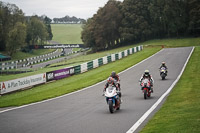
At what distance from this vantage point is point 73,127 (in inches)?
444

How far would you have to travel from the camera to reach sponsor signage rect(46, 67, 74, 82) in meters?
33.4

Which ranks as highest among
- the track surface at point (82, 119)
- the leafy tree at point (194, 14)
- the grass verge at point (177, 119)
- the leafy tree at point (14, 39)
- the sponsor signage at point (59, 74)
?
the leafy tree at point (194, 14)

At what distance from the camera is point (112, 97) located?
1395cm

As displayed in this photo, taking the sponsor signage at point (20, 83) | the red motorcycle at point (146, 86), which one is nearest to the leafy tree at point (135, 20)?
the sponsor signage at point (20, 83)

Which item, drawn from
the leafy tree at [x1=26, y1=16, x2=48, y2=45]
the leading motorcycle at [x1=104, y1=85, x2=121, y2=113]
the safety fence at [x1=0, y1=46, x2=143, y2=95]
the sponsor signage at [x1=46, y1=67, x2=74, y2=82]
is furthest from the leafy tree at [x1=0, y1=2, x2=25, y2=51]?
the leading motorcycle at [x1=104, y1=85, x2=121, y2=113]

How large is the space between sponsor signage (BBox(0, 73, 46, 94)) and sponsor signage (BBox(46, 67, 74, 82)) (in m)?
1.24

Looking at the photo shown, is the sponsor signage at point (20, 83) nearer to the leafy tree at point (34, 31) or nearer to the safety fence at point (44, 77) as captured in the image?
the safety fence at point (44, 77)

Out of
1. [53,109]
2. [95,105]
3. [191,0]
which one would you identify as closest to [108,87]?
[95,105]

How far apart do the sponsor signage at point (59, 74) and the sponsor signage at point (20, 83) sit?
48.8 inches

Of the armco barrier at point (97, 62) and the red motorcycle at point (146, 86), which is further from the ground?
the red motorcycle at point (146, 86)

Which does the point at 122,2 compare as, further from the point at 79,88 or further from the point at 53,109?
the point at 53,109

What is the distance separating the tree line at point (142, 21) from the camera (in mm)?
88062

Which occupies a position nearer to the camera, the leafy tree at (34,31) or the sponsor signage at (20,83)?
the sponsor signage at (20,83)

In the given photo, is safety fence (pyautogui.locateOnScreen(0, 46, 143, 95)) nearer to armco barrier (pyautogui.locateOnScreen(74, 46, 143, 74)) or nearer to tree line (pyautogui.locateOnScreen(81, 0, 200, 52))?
armco barrier (pyautogui.locateOnScreen(74, 46, 143, 74))
